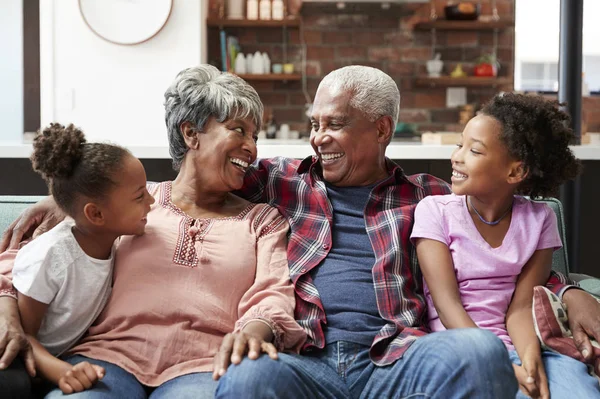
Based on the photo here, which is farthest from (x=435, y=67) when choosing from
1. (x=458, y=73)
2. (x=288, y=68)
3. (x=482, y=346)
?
(x=482, y=346)

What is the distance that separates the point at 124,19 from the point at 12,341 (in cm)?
398

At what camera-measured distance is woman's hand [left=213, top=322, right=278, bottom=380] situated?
142 centimetres

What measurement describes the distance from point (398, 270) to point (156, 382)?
64cm

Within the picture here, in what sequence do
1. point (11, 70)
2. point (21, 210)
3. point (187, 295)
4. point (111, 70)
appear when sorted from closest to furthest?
1. point (187, 295)
2. point (21, 210)
3. point (111, 70)
4. point (11, 70)

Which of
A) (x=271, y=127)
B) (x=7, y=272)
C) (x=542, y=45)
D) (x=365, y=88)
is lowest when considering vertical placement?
(x=7, y=272)

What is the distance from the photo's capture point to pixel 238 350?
4.69 ft

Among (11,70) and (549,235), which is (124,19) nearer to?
(11,70)

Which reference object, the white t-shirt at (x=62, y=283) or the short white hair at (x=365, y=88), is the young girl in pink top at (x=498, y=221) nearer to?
the short white hair at (x=365, y=88)

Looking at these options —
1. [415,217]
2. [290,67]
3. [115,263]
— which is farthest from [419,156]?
[290,67]

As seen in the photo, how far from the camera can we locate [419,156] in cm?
271

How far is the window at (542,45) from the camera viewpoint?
23.2ft

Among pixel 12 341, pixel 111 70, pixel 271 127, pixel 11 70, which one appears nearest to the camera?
pixel 12 341

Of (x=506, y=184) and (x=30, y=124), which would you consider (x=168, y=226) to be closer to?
(x=506, y=184)

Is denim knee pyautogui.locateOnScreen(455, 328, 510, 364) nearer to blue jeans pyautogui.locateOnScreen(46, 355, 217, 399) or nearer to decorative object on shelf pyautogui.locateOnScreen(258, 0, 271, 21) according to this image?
blue jeans pyautogui.locateOnScreen(46, 355, 217, 399)
